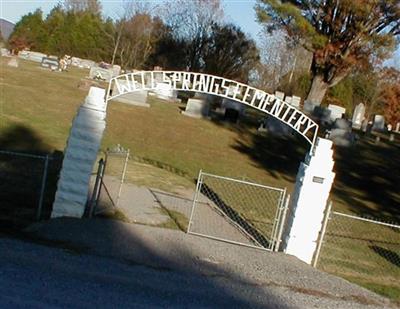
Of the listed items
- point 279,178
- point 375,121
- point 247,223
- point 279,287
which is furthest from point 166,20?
point 279,287

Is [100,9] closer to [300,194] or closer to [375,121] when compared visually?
[375,121]

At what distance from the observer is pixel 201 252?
12250 mm

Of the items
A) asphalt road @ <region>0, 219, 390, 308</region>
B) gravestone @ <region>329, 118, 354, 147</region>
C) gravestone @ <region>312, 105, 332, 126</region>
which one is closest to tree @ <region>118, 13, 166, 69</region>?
gravestone @ <region>312, 105, 332, 126</region>

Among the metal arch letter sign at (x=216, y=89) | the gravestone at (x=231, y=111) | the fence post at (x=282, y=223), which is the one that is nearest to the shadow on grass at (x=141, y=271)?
the fence post at (x=282, y=223)

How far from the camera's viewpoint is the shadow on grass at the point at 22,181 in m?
12.9

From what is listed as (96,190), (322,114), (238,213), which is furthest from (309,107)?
(96,190)

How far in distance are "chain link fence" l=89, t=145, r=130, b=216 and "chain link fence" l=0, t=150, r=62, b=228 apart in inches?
32.3

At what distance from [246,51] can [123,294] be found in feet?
180

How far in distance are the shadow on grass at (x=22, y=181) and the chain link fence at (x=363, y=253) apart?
196 inches

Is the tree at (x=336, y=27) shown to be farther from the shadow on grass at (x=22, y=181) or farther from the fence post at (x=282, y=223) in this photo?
the fence post at (x=282, y=223)

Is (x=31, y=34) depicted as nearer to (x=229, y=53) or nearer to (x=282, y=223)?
(x=229, y=53)

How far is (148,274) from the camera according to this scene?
1005cm

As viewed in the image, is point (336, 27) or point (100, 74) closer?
point (336, 27)

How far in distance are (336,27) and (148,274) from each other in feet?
117
